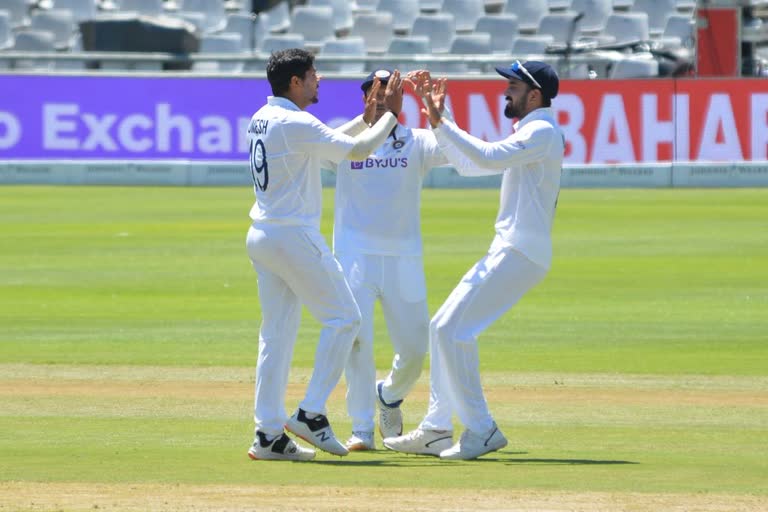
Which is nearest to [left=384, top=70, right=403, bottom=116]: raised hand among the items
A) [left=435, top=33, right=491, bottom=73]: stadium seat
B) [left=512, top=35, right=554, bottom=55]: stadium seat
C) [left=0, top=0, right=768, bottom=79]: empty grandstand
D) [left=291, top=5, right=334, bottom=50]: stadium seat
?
[left=0, top=0, right=768, bottom=79]: empty grandstand

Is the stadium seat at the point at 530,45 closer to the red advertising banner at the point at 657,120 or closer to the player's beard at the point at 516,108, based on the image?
the red advertising banner at the point at 657,120

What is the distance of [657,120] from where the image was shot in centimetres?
2773

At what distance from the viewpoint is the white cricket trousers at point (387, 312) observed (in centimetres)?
912

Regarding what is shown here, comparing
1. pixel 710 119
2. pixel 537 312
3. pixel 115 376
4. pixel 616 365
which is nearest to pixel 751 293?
pixel 537 312

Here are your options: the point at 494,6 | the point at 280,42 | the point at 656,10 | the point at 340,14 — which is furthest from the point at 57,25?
the point at 656,10

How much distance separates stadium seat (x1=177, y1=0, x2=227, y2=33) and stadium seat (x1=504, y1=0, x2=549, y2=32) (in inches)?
246

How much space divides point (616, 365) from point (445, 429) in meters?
3.38

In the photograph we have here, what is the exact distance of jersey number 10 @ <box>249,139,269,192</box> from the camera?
845 centimetres

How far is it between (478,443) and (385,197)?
4.92ft

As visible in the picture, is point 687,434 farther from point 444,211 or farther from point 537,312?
point 444,211

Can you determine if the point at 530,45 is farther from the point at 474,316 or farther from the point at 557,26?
the point at 474,316

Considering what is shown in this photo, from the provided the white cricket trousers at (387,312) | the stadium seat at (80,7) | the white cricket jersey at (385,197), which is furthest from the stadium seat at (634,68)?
the white cricket trousers at (387,312)

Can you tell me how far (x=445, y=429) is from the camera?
A: 8.83 metres

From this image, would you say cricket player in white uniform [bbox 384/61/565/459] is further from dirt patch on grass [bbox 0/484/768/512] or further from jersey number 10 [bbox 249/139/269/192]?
dirt patch on grass [bbox 0/484/768/512]
